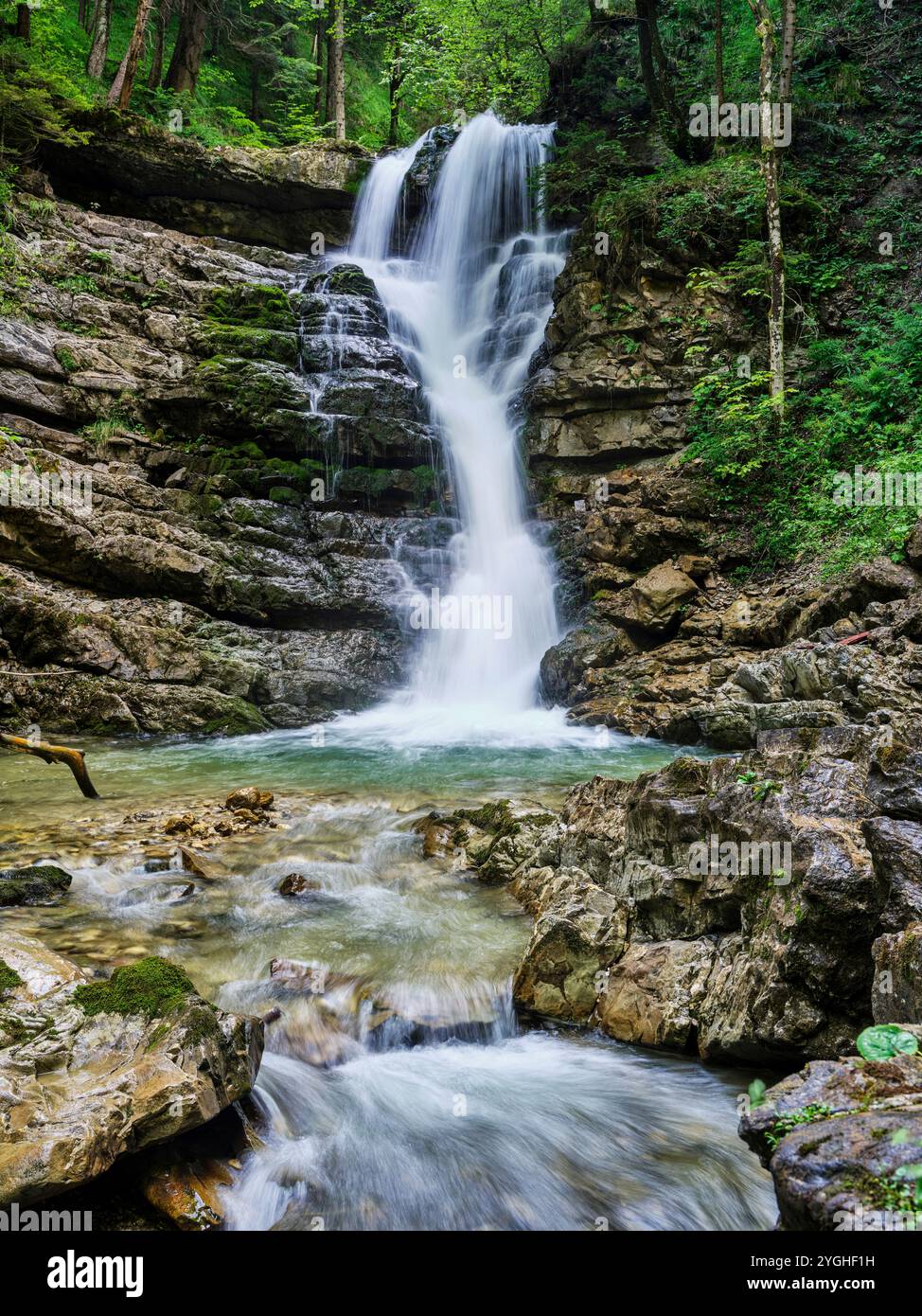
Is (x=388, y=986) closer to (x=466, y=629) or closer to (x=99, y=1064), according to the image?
(x=99, y=1064)

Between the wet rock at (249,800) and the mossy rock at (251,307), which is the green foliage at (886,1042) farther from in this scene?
the mossy rock at (251,307)

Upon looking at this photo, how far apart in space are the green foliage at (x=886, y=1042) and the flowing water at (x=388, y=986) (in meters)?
1.14

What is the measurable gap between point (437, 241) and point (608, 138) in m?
5.09

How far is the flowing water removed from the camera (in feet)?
9.78

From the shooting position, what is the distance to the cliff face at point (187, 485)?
11000 millimetres

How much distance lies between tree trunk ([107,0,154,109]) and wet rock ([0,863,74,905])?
19.7 m

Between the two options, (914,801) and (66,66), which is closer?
(914,801)

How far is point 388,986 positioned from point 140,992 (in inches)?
64.0

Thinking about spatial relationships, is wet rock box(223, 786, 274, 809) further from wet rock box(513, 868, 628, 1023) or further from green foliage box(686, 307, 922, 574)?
green foliage box(686, 307, 922, 574)
